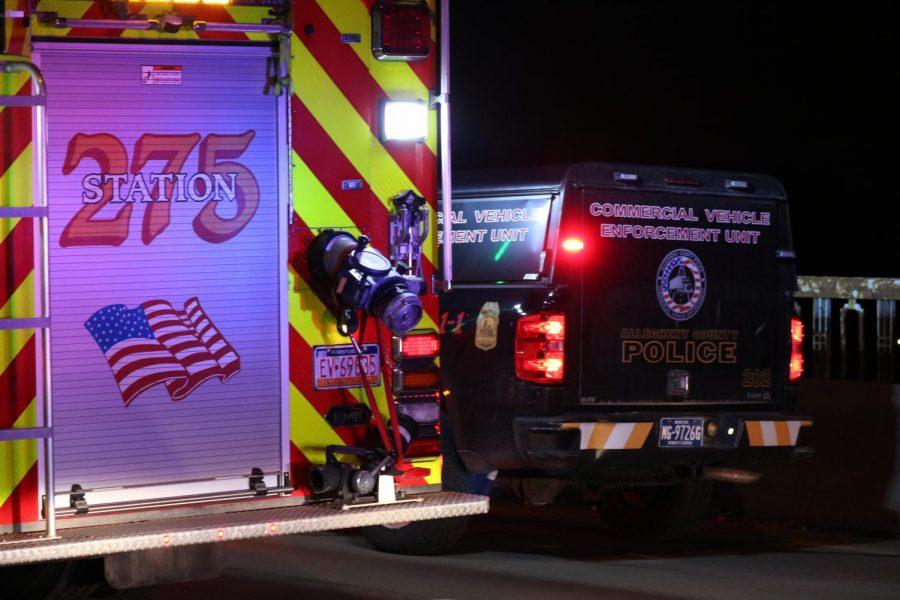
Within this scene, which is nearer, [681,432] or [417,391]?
[417,391]

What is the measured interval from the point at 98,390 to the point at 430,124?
197 cm

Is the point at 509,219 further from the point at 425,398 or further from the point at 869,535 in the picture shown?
the point at 869,535

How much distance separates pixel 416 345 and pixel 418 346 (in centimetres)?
1

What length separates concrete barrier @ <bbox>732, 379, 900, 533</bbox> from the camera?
10.5 metres

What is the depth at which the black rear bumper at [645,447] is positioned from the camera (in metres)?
8.79

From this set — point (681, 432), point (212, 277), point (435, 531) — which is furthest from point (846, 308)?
point (212, 277)

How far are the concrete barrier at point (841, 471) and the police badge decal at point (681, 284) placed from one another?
1.67m

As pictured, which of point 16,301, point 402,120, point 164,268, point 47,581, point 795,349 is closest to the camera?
point 16,301

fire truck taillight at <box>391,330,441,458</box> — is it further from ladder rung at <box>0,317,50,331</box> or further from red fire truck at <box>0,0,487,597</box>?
ladder rung at <box>0,317,50,331</box>

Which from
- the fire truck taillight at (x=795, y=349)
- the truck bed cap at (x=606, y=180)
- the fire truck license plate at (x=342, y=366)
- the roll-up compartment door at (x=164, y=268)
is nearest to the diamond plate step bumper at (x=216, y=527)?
the roll-up compartment door at (x=164, y=268)

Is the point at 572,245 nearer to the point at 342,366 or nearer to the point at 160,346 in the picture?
the point at 342,366

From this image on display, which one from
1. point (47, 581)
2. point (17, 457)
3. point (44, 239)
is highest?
point (44, 239)

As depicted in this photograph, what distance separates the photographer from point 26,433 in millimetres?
5875

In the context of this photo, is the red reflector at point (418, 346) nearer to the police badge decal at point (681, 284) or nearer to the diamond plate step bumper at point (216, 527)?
the diamond plate step bumper at point (216, 527)
